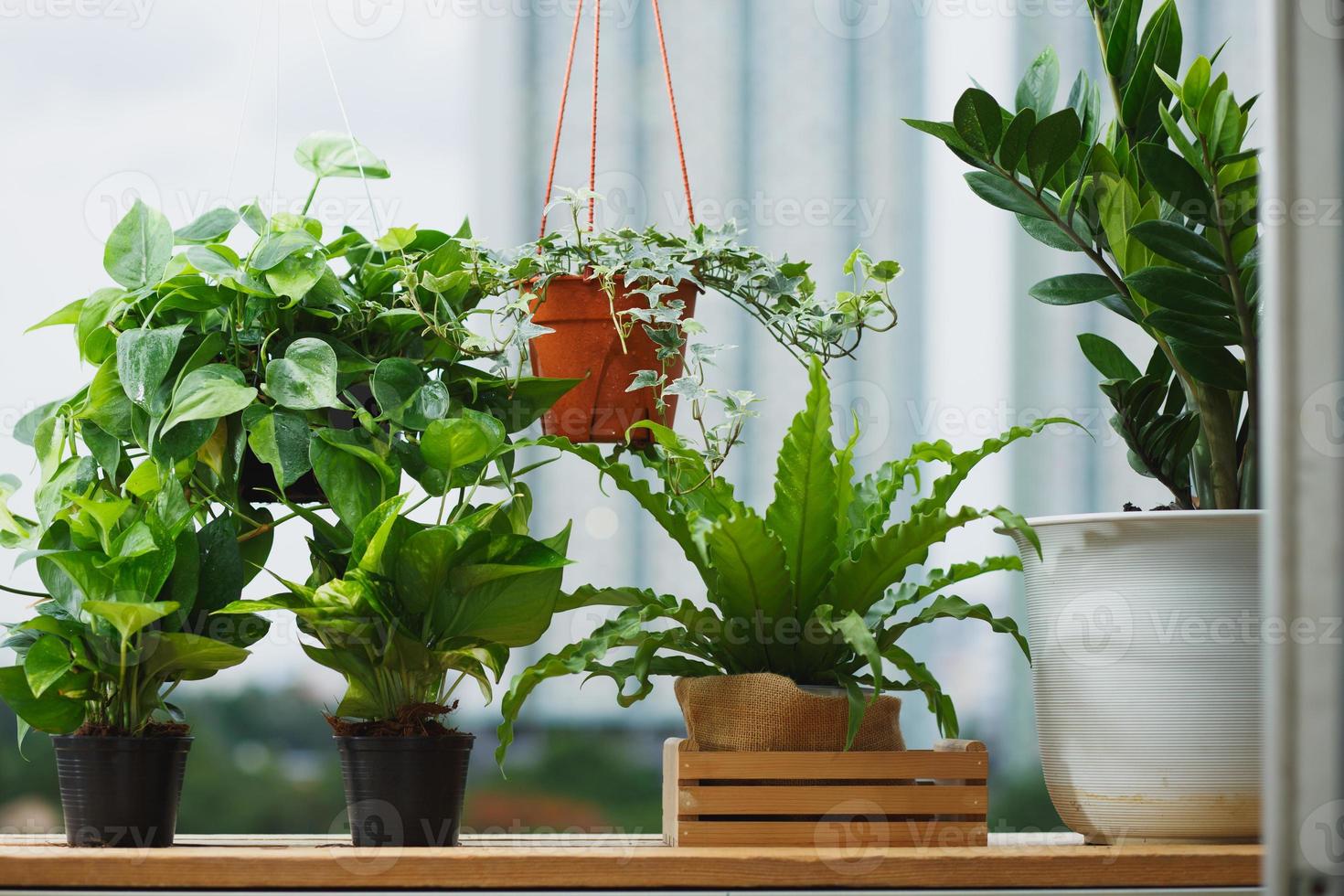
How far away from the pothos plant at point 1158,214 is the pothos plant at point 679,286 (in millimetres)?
150

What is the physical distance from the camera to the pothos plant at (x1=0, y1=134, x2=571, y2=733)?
2.74 ft

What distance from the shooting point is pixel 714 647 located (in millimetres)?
927

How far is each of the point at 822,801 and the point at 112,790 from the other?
0.52 meters

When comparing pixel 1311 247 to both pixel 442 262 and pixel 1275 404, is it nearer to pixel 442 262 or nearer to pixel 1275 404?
pixel 1275 404

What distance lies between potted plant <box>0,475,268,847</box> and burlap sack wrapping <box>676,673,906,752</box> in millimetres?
353

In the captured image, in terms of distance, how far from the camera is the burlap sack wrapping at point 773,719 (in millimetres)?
859

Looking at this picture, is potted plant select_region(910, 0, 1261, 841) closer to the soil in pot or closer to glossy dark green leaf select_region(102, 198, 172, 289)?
the soil in pot

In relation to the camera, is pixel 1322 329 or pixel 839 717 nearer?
pixel 1322 329

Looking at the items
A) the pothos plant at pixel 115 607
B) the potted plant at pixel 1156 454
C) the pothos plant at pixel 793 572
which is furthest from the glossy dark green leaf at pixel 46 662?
the potted plant at pixel 1156 454

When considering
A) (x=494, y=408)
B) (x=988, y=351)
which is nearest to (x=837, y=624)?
(x=494, y=408)

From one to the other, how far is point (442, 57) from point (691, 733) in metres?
1.08

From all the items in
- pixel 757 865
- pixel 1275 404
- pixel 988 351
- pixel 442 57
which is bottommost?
pixel 757 865

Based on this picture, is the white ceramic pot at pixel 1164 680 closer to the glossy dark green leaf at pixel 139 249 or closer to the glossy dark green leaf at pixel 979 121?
the glossy dark green leaf at pixel 979 121

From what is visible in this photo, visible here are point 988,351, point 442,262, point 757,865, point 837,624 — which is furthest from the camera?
point 988,351
